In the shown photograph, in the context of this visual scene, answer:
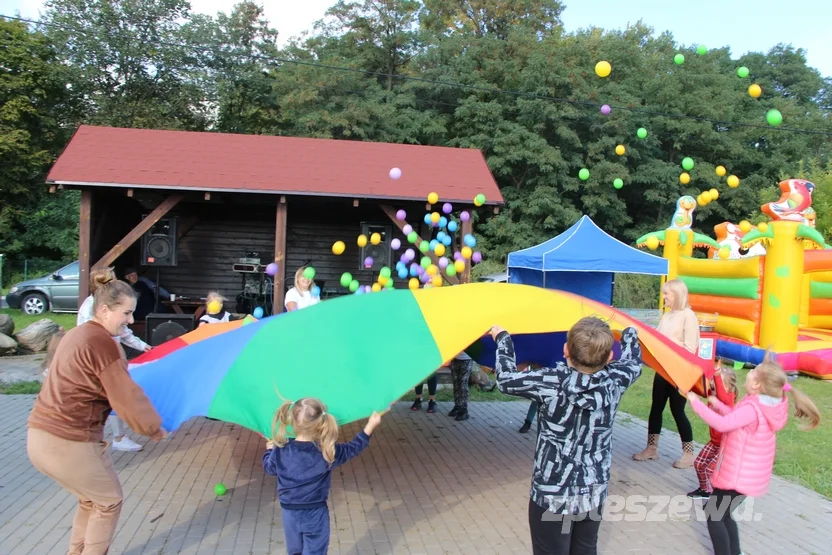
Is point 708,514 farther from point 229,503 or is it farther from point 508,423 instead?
point 508,423

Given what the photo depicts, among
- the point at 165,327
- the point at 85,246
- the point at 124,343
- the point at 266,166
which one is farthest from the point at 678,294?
the point at 85,246

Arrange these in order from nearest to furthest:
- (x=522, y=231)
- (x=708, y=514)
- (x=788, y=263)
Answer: (x=708, y=514) → (x=788, y=263) → (x=522, y=231)

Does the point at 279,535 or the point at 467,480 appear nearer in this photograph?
the point at 279,535

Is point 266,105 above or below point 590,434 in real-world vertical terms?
above

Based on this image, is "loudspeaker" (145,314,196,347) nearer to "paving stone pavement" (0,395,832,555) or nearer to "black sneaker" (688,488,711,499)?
"paving stone pavement" (0,395,832,555)

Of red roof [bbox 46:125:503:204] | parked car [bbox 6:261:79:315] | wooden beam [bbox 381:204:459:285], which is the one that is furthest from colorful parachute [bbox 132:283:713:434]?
parked car [bbox 6:261:79:315]

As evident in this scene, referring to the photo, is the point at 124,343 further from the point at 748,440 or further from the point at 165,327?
the point at 748,440

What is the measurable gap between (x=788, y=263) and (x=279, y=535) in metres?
9.82

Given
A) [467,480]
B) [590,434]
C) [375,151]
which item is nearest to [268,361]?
[590,434]

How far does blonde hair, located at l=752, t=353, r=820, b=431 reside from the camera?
132 inches

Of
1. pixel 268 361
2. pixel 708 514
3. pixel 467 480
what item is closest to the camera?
pixel 708 514

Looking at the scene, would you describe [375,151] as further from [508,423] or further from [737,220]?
[737,220]

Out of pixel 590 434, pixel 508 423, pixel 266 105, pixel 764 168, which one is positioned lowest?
pixel 508 423

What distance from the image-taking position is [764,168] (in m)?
29.0
